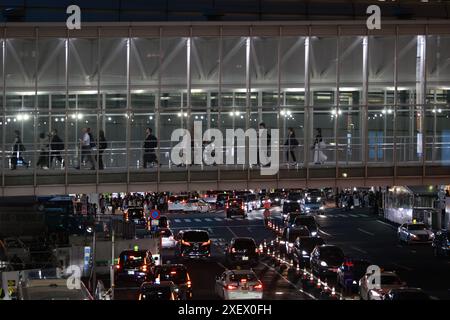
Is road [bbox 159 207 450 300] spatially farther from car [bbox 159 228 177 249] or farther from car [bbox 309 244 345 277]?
car [bbox 309 244 345 277]

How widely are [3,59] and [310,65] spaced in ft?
34.3

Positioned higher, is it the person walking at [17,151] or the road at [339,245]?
the person walking at [17,151]

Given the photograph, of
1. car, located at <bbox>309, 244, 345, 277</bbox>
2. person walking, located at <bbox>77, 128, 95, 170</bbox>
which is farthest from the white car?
person walking, located at <bbox>77, 128, 95, 170</bbox>

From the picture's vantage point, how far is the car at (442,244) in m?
48.2

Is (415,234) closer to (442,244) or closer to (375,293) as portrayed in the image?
(442,244)

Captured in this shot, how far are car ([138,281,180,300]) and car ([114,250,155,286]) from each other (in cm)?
781

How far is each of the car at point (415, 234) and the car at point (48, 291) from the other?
96.6 ft

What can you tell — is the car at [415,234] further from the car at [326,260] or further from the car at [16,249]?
the car at [16,249]

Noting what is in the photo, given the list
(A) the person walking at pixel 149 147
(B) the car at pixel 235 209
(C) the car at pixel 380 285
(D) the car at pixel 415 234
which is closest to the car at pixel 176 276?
(A) the person walking at pixel 149 147

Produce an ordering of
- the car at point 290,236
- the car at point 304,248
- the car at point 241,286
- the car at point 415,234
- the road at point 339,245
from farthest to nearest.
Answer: the car at point 415,234 < the car at point 290,236 < the car at point 304,248 < the road at point 339,245 < the car at point 241,286

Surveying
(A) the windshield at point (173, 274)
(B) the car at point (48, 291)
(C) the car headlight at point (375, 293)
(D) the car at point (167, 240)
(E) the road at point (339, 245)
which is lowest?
(E) the road at point (339, 245)
